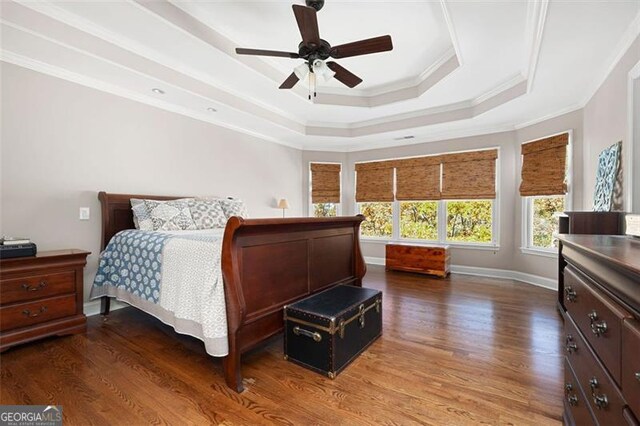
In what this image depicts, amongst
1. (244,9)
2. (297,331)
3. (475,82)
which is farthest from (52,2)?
(475,82)

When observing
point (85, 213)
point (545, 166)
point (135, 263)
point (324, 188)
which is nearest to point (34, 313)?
point (135, 263)

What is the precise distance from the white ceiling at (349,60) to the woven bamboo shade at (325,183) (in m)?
1.71

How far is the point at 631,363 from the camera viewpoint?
76 centimetres

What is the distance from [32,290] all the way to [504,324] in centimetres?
422

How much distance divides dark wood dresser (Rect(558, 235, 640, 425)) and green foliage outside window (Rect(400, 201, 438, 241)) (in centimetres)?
419

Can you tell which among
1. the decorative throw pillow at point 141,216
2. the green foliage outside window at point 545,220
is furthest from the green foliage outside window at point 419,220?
the decorative throw pillow at point 141,216

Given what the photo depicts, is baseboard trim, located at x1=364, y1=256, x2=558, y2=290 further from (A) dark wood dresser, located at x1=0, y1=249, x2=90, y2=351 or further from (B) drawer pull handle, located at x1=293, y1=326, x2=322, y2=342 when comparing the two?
(A) dark wood dresser, located at x1=0, y1=249, x2=90, y2=351

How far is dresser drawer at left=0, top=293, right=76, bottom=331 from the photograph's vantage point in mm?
2279

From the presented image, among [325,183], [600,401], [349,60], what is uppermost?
[349,60]

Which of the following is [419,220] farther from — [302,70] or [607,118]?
[302,70]

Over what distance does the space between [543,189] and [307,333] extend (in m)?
4.05

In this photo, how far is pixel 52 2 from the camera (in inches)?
86.8

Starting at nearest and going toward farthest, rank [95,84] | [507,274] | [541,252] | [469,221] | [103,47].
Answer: [103,47]
[95,84]
[541,252]
[507,274]
[469,221]

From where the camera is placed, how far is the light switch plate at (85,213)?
3.06 metres
